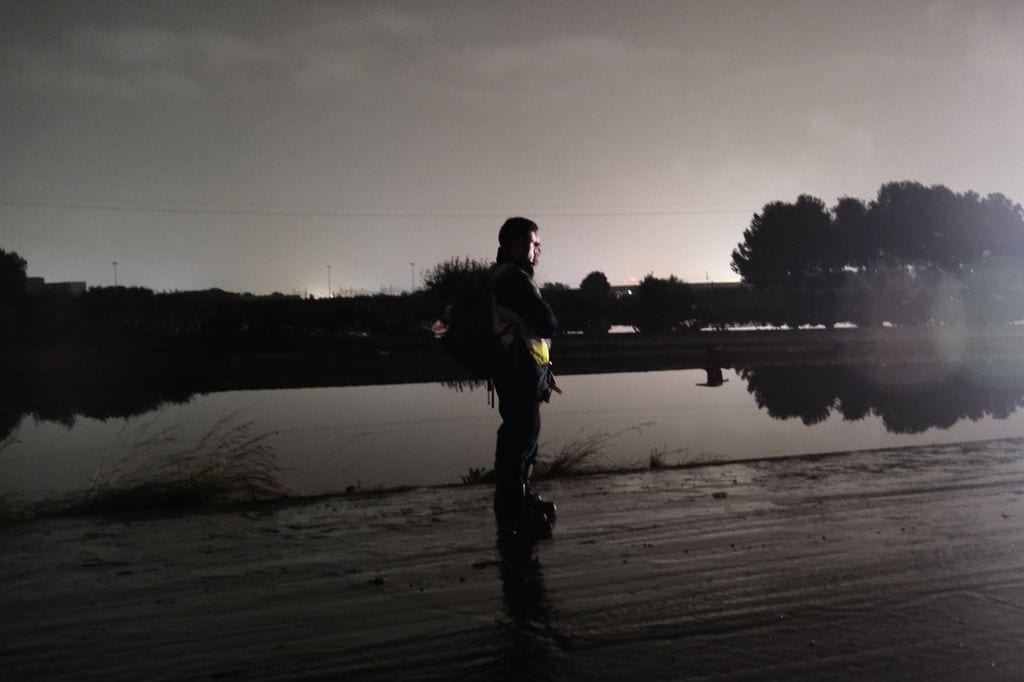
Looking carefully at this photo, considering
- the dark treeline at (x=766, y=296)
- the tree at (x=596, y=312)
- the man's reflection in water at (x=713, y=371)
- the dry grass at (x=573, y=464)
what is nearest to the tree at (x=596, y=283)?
the dark treeline at (x=766, y=296)

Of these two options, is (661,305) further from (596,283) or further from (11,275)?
(11,275)

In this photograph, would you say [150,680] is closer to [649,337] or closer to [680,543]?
[680,543]

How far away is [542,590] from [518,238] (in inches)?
99.3

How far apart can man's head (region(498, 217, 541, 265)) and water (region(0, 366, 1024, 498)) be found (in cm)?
377

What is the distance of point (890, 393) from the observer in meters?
21.9

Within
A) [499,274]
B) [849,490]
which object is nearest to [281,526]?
[499,274]

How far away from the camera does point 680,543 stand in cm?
630

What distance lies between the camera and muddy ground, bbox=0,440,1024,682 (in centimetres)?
423

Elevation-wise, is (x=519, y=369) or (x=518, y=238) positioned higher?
(x=518, y=238)

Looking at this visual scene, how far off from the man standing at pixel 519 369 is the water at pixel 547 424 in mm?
3283

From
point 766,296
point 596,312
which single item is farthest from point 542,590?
point 766,296

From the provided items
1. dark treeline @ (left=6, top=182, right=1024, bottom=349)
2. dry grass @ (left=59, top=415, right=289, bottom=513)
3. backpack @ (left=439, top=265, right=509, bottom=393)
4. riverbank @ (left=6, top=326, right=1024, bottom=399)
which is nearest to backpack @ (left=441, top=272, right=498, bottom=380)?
backpack @ (left=439, top=265, right=509, bottom=393)

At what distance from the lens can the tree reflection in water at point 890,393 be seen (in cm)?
1708

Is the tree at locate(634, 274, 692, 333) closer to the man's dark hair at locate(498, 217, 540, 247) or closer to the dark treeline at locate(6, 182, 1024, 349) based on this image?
the dark treeline at locate(6, 182, 1024, 349)
